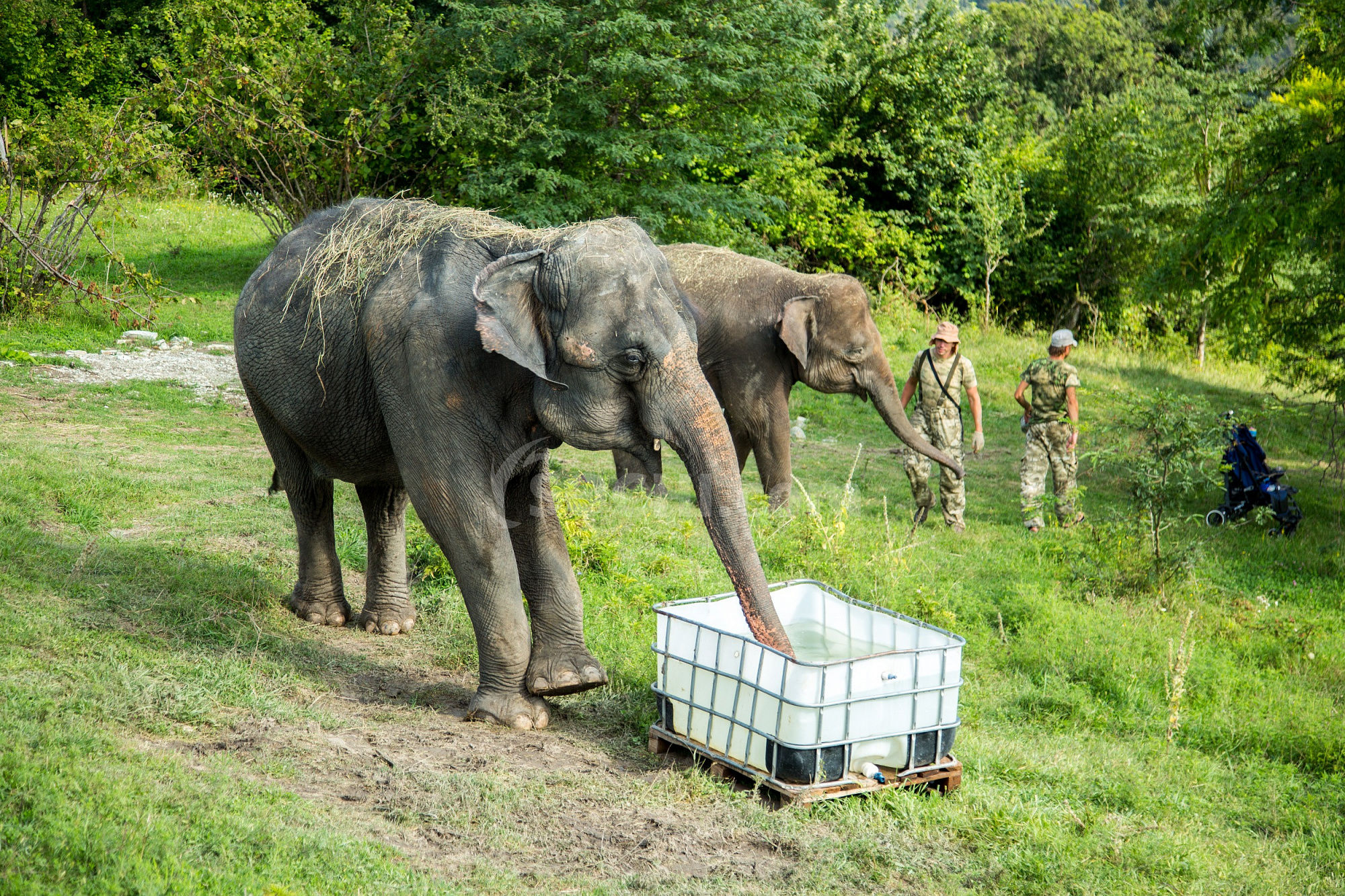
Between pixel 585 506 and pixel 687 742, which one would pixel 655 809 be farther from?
pixel 585 506

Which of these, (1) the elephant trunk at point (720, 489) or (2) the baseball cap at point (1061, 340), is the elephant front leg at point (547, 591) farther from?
(2) the baseball cap at point (1061, 340)

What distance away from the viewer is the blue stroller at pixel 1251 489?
38.0 ft

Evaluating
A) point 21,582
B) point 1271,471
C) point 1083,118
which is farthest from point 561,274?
point 1083,118

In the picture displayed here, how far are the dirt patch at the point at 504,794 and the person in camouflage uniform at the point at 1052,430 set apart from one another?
6.69m

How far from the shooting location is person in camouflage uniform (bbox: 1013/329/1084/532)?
36.6 ft

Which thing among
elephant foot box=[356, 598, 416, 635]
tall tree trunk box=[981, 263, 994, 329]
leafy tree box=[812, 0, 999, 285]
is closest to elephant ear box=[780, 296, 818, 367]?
elephant foot box=[356, 598, 416, 635]

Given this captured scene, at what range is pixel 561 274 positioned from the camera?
5.23 m

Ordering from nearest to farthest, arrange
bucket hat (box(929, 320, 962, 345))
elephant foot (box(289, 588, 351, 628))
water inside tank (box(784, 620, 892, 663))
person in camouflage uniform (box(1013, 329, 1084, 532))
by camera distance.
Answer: water inside tank (box(784, 620, 892, 663)) < elephant foot (box(289, 588, 351, 628)) < bucket hat (box(929, 320, 962, 345)) < person in camouflage uniform (box(1013, 329, 1084, 532))

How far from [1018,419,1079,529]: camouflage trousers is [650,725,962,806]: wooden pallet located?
6164 mm

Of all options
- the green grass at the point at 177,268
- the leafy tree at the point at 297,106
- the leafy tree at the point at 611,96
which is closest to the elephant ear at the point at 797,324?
the leafy tree at the point at 611,96

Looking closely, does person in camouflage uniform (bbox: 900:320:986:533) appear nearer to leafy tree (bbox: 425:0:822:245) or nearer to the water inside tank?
the water inside tank

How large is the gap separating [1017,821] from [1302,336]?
33.9 ft

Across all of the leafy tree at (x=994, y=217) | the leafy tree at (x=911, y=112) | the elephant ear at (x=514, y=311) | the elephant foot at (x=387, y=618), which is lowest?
the elephant foot at (x=387, y=618)

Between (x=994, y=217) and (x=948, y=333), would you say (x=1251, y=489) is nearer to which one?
(x=948, y=333)
